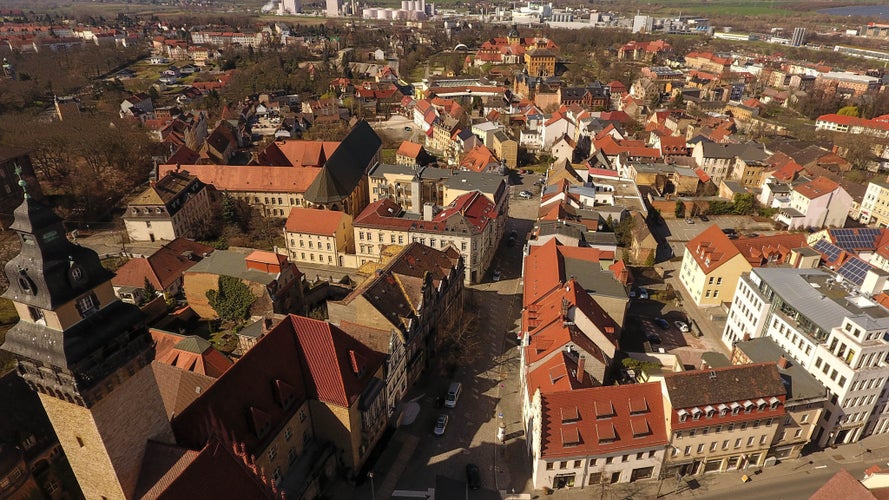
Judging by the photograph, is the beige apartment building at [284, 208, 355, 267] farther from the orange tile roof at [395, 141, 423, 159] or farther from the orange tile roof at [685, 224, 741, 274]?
the orange tile roof at [685, 224, 741, 274]

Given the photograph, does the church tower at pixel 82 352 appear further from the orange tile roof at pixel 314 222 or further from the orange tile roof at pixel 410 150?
the orange tile roof at pixel 410 150

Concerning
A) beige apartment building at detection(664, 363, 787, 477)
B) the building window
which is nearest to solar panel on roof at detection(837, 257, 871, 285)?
beige apartment building at detection(664, 363, 787, 477)

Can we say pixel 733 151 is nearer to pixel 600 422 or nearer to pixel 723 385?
pixel 723 385

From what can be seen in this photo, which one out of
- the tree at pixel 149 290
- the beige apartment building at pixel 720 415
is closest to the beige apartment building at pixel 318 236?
the tree at pixel 149 290

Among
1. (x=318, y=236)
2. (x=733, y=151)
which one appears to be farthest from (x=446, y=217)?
(x=733, y=151)

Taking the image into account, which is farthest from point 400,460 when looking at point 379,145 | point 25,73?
point 25,73
